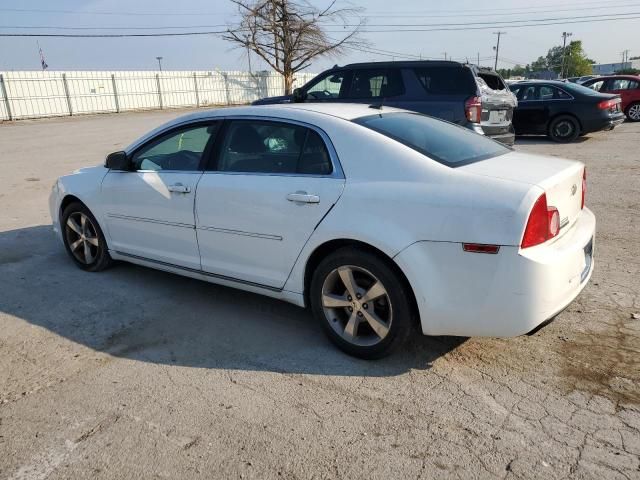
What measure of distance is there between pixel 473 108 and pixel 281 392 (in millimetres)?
6329

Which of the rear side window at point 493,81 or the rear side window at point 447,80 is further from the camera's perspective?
the rear side window at point 493,81

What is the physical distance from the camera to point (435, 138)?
146 inches

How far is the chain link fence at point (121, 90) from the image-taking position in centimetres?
2872

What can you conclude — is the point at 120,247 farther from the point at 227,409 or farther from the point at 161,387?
the point at 227,409

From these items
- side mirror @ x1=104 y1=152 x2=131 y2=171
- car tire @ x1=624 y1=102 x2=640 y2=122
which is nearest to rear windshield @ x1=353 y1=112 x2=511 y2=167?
side mirror @ x1=104 y1=152 x2=131 y2=171

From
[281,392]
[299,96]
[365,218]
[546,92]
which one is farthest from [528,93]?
[281,392]

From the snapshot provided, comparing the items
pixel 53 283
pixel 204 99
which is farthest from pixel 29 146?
pixel 204 99

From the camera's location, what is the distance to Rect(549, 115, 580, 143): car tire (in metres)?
14.1

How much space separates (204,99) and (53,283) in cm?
3737

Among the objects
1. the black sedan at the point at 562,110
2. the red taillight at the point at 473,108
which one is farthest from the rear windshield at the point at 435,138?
the black sedan at the point at 562,110

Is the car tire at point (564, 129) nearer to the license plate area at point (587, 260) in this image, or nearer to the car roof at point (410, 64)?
the car roof at point (410, 64)

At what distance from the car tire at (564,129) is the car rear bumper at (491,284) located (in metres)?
12.4

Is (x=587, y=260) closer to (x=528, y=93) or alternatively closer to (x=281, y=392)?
(x=281, y=392)

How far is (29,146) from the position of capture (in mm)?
16531
